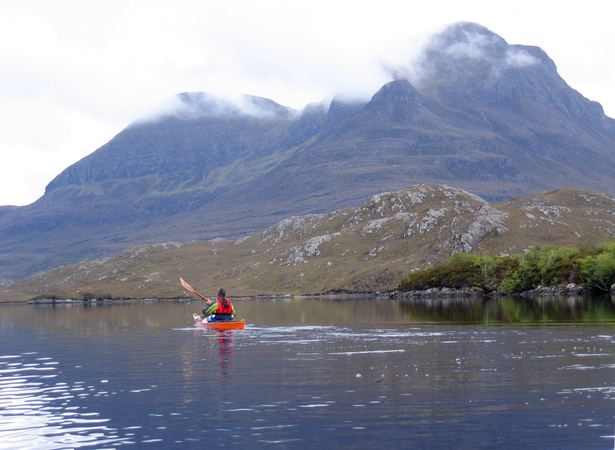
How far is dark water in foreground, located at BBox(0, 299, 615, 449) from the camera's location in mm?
34125

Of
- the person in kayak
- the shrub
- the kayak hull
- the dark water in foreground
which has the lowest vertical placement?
the dark water in foreground

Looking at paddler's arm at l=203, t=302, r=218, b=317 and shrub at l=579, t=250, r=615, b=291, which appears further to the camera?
shrub at l=579, t=250, r=615, b=291

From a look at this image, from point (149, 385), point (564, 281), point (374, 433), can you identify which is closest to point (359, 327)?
point (149, 385)

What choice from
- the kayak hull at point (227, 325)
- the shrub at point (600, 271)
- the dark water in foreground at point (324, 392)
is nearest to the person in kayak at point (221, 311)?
the kayak hull at point (227, 325)

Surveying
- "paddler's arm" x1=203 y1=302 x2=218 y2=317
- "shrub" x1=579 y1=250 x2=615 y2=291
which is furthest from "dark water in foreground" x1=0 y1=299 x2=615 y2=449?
"shrub" x1=579 y1=250 x2=615 y2=291

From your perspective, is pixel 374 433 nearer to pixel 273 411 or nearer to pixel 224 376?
pixel 273 411

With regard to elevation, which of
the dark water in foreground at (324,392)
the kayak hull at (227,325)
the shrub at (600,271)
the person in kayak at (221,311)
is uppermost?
the shrub at (600,271)

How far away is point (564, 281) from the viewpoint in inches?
7180

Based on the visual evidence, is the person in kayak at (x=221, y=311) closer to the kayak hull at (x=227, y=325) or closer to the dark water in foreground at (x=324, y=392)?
the kayak hull at (x=227, y=325)

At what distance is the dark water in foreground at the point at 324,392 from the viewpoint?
34.1 metres

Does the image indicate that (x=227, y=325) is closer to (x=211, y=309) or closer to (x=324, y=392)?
(x=211, y=309)

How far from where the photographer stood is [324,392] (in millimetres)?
45000

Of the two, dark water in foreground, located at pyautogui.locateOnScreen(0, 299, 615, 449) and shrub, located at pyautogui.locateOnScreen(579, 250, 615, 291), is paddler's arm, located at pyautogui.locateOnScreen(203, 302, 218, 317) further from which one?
shrub, located at pyautogui.locateOnScreen(579, 250, 615, 291)

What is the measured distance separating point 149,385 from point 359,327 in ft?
161
